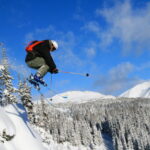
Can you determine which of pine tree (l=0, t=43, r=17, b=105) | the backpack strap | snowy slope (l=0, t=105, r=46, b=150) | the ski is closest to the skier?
the backpack strap

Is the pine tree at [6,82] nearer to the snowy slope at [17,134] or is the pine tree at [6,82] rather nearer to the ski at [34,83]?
the snowy slope at [17,134]

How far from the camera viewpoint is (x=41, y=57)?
1238 centimetres

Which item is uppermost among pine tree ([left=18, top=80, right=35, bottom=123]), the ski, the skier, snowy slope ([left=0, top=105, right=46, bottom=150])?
pine tree ([left=18, top=80, right=35, bottom=123])

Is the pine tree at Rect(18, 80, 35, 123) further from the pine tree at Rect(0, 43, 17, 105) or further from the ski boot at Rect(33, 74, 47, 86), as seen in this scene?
the ski boot at Rect(33, 74, 47, 86)

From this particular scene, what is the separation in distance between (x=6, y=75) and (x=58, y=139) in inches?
1907

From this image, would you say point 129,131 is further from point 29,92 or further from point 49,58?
point 49,58

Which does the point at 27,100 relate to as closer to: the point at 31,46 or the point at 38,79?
the point at 38,79

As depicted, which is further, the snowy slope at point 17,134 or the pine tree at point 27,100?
the pine tree at point 27,100

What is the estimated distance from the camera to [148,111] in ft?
428

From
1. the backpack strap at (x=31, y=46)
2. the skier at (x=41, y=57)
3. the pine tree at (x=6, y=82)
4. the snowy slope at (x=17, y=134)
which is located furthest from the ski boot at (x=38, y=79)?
the pine tree at (x=6, y=82)

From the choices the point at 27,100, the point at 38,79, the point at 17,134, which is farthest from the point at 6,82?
the point at 38,79

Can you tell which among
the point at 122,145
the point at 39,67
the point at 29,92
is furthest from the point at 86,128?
the point at 39,67

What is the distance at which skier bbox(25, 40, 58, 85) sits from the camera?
1201cm

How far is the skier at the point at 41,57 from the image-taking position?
12.0 metres
